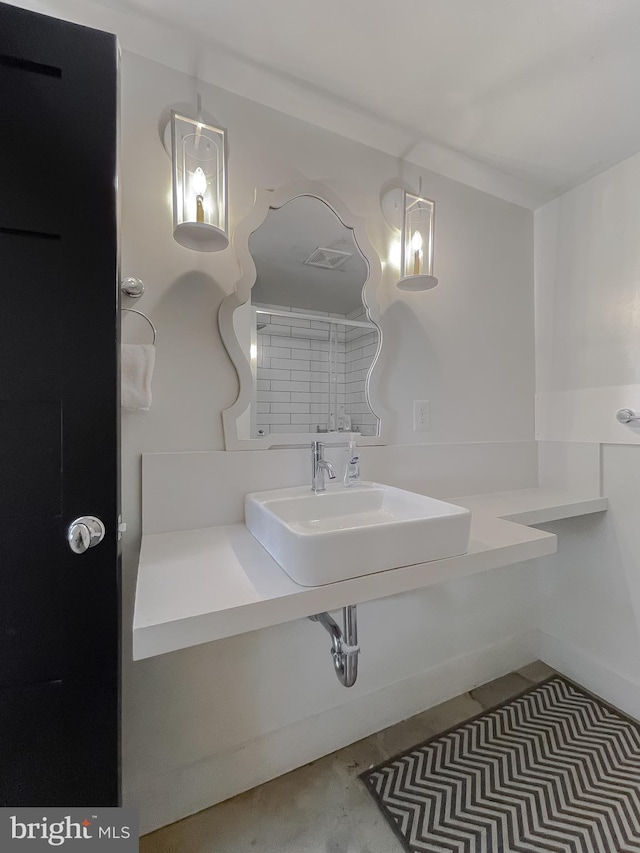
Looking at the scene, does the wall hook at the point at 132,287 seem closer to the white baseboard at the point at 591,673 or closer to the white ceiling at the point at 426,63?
the white ceiling at the point at 426,63

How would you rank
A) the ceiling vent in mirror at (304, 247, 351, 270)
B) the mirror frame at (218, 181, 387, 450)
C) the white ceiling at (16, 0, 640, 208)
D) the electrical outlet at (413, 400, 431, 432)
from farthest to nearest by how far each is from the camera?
the electrical outlet at (413, 400, 431, 432), the ceiling vent in mirror at (304, 247, 351, 270), the mirror frame at (218, 181, 387, 450), the white ceiling at (16, 0, 640, 208)

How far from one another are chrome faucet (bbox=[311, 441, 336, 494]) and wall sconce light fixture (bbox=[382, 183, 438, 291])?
68 cm

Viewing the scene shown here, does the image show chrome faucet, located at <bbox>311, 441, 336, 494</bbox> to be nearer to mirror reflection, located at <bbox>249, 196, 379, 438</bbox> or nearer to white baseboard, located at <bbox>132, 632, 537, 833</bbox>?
mirror reflection, located at <bbox>249, 196, 379, 438</bbox>

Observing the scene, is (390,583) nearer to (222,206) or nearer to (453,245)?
(222,206)

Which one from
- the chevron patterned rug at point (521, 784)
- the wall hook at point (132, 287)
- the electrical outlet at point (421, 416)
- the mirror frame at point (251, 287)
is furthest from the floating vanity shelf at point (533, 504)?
the wall hook at point (132, 287)

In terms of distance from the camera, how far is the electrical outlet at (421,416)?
59.7 inches

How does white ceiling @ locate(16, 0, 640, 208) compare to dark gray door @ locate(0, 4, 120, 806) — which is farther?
white ceiling @ locate(16, 0, 640, 208)

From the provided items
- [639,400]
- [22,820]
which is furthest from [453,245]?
[22,820]

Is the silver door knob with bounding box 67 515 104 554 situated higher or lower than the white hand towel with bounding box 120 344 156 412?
lower

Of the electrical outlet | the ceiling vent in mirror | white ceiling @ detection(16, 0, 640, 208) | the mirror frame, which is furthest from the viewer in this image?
the electrical outlet

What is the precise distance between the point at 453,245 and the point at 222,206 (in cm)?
102

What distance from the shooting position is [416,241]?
4.64 ft

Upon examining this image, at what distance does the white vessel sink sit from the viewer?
77cm

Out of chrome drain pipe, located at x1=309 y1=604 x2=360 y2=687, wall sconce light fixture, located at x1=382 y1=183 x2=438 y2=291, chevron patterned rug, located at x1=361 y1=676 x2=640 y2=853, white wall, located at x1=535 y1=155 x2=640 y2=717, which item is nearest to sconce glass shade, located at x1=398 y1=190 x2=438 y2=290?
wall sconce light fixture, located at x1=382 y1=183 x2=438 y2=291
